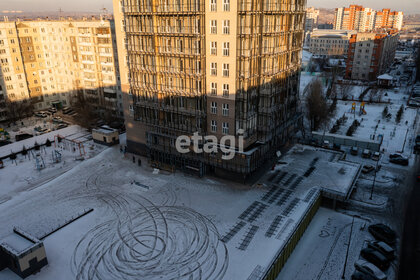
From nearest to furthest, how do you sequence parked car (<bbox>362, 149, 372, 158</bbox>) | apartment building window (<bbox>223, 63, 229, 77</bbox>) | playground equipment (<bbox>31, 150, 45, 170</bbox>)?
apartment building window (<bbox>223, 63, 229, 77</bbox>)
playground equipment (<bbox>31, 150, 45, 170</bbox>)
parked car (<bbox>362, 149, 372, 158</bbox>)

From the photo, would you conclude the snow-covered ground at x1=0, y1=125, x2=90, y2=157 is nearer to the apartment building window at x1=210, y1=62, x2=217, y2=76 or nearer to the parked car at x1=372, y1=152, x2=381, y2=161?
the apartment building window at x1=210, y1=62, x2=217, y2=76

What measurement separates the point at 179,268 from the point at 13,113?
207ft

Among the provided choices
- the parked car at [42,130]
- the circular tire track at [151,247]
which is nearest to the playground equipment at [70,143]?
the parked car at [42,130]

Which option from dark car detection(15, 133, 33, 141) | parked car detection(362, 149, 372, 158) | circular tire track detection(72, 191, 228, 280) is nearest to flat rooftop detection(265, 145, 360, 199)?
parked car detection(362, 149, 372, 158)

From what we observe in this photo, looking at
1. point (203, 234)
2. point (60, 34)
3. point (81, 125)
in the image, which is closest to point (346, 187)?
point (203, 234)

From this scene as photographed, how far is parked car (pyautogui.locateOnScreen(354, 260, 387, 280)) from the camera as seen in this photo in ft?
88.6

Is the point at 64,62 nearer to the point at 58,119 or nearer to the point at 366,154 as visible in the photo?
the point at 58,119

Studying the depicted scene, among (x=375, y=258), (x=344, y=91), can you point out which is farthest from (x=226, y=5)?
(x=344, y=91)

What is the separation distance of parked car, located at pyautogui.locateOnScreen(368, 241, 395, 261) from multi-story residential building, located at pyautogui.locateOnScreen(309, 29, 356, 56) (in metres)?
164

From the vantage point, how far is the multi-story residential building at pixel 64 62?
227 feet

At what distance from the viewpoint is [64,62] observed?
3115 inches

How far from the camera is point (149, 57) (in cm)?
4347

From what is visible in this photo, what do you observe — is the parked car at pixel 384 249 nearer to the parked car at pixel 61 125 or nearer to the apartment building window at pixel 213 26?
the apartment building window at pixel 213 26

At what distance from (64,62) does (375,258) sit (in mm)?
79652
